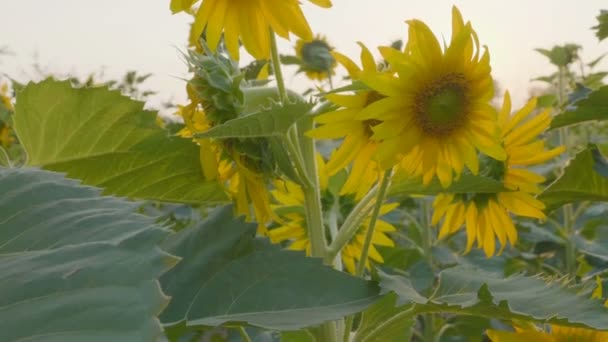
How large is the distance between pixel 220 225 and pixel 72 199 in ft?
0.55

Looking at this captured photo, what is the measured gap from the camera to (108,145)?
705 millimetres

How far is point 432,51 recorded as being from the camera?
0.70 metres

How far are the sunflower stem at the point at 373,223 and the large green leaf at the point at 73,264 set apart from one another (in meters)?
0.25

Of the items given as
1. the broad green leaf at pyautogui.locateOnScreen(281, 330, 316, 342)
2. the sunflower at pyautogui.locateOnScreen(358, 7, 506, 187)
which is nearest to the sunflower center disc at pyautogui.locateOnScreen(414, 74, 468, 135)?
the sunflower at pyautogui.locateOnScreen(358, 7, 506, 187)

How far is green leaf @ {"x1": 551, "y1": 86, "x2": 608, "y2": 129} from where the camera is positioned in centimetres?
77

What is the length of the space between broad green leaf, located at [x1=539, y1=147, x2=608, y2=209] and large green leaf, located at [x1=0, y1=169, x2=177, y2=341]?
22.5 inches

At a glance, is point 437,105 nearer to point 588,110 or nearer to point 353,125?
point 353,125

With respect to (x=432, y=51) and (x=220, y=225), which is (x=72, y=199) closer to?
(x=220, y=225)

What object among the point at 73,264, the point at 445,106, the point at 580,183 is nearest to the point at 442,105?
the point at 445,106

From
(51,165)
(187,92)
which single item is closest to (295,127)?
(187,92)

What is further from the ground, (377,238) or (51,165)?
(51,165)

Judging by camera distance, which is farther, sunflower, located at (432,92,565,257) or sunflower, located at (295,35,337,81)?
sunflower, located at (295,35,337,81)

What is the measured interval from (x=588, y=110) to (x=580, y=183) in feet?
0.37

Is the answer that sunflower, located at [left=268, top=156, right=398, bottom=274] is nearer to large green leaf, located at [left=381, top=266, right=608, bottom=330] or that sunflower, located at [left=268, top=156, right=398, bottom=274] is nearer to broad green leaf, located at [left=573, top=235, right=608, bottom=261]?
large green leaf, located at [left=381, top=266, right=608, bottom=330]
